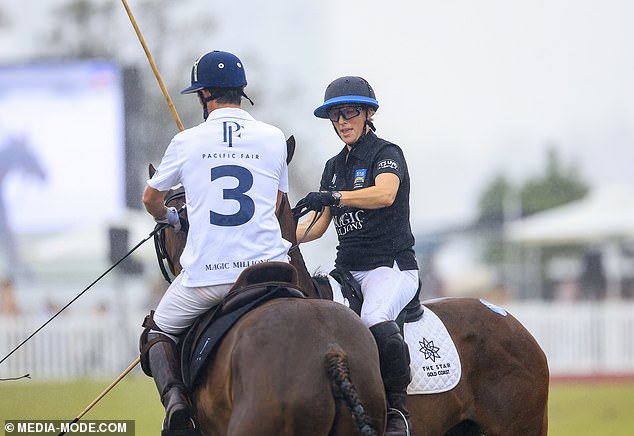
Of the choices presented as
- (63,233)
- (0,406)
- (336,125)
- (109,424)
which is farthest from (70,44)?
(336,125)

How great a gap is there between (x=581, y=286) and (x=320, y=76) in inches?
301

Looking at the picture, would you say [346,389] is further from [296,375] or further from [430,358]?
[430,358]

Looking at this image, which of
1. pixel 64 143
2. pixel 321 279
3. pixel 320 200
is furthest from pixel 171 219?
pixel 64 143

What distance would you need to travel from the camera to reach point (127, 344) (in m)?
17.5

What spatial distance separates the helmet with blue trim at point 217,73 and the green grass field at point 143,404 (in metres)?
6.45

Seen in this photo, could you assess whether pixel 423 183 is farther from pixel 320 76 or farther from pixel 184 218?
pixel 184 218

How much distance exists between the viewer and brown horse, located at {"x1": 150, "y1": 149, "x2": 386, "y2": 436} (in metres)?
4.89

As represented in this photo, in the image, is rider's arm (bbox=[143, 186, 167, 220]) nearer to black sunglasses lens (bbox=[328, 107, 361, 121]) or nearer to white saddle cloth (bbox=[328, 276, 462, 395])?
white saddle cloth (bbox=[328, 276, 462, 395])

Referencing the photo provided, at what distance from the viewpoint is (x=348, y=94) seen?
253 inches

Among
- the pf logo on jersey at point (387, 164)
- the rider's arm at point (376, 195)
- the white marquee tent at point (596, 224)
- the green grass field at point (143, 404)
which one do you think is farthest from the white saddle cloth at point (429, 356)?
the white marquee tent at point (596, 224)

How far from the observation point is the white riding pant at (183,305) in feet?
18.2

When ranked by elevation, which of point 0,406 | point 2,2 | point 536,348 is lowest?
point 0,406

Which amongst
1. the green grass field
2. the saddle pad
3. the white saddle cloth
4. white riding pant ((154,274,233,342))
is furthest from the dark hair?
the green grass field

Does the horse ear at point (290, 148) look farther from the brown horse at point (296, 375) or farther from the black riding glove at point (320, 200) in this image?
the brown horse at point (296, 375)
